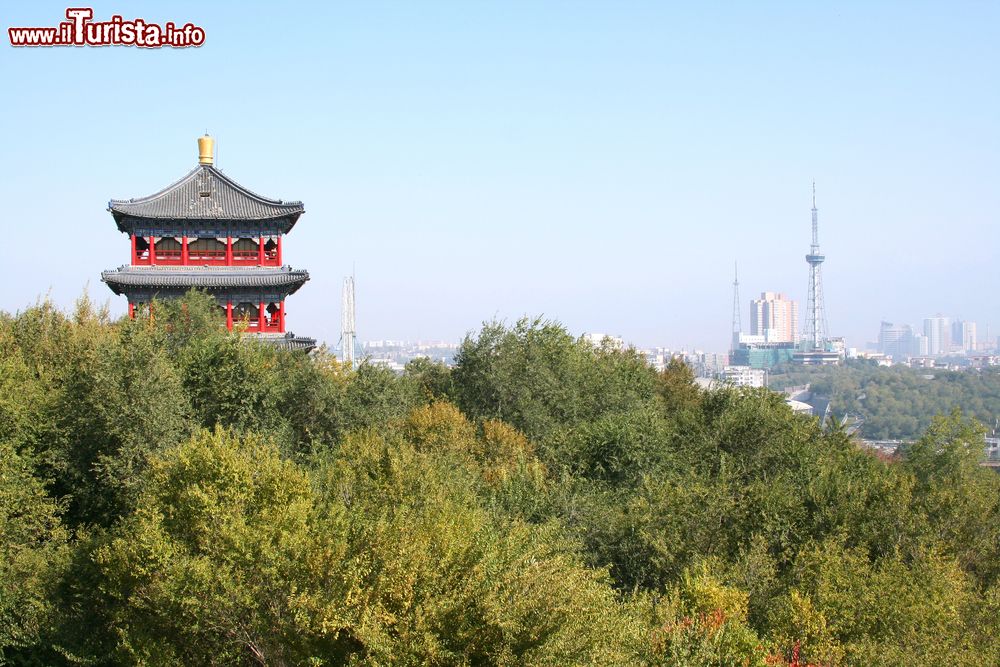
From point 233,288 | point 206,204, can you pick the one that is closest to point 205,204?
point 206,204

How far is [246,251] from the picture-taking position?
1382 inches

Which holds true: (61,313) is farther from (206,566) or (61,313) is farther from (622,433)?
(206,566)

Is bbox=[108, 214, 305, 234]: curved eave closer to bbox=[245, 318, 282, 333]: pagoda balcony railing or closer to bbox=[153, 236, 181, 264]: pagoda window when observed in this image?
bbox=[153, 236, 181, 264]: pagoda window

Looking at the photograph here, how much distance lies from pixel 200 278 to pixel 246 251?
6.72 feet

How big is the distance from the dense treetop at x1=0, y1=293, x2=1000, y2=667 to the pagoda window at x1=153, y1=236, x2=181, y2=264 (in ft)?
8.84

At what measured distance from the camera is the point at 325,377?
2686cm

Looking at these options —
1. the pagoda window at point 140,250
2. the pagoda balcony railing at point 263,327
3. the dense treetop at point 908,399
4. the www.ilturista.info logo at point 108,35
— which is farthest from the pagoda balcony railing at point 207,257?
the dense treetop at point 908,399

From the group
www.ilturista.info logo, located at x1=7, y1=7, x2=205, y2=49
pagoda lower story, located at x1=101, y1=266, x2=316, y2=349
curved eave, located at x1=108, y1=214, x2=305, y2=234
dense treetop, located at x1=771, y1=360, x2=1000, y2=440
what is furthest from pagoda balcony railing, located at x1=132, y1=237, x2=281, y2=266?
dense treetop, located at x1=771, y1=360, x2=1000, y2=440

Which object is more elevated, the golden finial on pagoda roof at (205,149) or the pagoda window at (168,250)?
the golden finial on pagoda roof at (205,149)

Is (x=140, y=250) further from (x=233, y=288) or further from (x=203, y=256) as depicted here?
(x=233, y=288)

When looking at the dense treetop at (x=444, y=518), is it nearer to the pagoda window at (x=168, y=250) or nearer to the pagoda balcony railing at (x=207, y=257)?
the pagoda window at (x=168, y=250)

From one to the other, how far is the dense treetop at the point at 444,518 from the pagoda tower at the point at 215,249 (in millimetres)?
2188

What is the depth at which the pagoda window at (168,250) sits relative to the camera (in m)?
34.2

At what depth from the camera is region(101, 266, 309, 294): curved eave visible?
1300 inches
